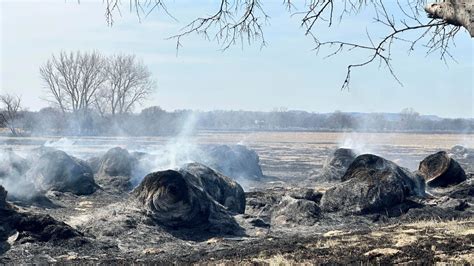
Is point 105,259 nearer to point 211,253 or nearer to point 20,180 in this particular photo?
point 211,253

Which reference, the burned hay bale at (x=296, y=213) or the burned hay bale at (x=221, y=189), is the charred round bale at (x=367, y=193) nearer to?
the burned hay bale at (x=296, y=213)

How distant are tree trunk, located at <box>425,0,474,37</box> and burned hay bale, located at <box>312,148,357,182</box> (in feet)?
68.1

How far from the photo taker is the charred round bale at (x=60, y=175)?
68.3 ft

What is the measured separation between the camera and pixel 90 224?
13195 mm

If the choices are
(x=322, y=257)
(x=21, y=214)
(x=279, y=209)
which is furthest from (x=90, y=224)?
(x=322, y=257)

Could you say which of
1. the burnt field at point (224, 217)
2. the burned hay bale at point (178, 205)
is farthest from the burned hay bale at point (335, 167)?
the burned hay bale at point (178, 205)

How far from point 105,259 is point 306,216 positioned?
236 inches

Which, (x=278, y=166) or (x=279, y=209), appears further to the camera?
(x=278, y=166)

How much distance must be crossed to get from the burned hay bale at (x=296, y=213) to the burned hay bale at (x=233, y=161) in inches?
504

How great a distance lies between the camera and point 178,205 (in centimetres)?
1384

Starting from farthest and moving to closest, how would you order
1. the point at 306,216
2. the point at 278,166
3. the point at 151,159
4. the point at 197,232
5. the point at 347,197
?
the point at 278,166 < the point at 151,159 < the point at 347,197 < the point at 306,216 < the point at 197,232

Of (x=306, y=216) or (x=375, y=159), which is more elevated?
(x=375, y=159)

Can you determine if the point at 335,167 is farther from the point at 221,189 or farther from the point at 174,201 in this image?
the point at 174,201

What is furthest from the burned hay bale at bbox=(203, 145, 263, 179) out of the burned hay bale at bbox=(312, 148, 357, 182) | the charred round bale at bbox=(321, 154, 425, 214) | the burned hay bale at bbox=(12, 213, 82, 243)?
the burned hay bale at bbox=(12, 213, 82, 243)
